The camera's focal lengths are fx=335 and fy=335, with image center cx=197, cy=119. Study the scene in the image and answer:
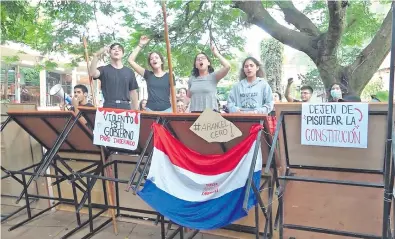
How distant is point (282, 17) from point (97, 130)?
23.0ft

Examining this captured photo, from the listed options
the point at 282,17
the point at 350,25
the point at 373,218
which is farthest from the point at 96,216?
the point at 350,25

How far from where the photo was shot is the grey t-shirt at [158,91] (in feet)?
13.5

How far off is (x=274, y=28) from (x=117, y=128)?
5.67 m

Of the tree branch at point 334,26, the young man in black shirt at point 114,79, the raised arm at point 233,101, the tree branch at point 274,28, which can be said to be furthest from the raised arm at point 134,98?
the tree branch at point 274,28

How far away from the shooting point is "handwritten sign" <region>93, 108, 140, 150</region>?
3.30 metres

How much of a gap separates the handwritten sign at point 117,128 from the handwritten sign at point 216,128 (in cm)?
74

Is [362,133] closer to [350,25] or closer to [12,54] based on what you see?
[350,25]

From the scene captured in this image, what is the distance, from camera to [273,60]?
1561 centimetres

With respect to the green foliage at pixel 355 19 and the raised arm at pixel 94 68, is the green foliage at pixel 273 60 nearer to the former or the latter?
the green foliage at pixel 355 19

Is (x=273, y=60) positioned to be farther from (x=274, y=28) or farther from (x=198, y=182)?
(x=198, y=182)

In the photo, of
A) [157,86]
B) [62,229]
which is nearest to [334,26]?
[157,86]

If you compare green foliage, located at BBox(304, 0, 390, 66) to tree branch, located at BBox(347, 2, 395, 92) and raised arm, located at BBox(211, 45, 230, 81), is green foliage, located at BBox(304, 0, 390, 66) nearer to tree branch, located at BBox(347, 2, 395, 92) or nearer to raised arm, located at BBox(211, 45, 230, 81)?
tree branch, located at BBox(347, 2, 395, 92)

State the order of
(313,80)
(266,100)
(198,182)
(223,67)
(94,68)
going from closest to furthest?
(198,182) < (266,100) < (223,67) < (94,68) < (313,80)

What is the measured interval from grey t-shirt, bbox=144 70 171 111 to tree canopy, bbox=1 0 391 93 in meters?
3.81
